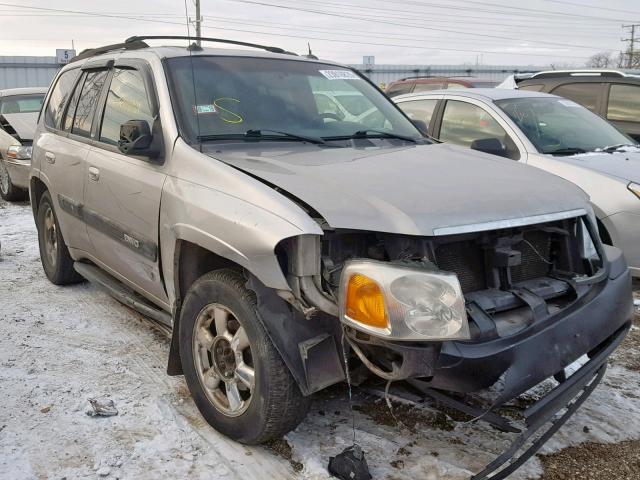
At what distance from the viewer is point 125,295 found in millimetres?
3955

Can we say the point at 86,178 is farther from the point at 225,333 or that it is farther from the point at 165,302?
the point at 225,333

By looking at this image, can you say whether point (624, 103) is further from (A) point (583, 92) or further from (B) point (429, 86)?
(B) point (429, 86)

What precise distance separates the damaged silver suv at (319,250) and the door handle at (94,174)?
21 mm

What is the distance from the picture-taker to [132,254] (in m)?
3.63

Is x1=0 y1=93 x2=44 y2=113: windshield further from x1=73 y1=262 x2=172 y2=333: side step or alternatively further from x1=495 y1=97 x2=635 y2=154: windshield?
x1=495 y1=97 x2=635 y2=154: windshield

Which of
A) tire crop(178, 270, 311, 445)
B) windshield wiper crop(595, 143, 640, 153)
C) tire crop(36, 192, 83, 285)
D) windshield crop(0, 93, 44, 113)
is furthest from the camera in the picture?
windshield crop(0, 93, 44, 113)

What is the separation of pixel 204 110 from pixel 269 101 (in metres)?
0.43

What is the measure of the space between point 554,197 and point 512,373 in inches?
38.6

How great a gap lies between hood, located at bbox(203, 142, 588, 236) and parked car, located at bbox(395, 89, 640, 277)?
1.33 meters

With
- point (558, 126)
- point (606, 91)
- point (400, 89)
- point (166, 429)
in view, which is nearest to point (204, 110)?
point (166, 429)

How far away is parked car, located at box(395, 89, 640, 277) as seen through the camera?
4949 millimetres

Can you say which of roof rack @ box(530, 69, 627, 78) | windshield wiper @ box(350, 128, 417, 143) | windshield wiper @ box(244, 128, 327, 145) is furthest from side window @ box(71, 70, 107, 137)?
roof rack @ box(530, 69, 627, 78)

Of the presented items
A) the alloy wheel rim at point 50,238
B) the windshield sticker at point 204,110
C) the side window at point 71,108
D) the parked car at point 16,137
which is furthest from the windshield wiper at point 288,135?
the parked car at point 16,137

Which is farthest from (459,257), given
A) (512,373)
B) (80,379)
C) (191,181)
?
(80,379)
